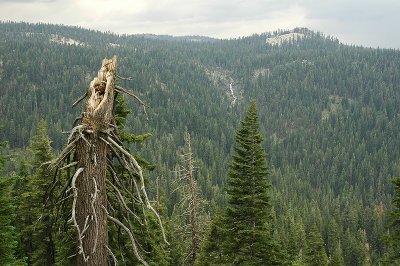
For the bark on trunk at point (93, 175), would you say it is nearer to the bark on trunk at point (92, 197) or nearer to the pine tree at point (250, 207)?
the bark on trunk at point (92, 197)

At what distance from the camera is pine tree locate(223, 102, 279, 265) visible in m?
16.6

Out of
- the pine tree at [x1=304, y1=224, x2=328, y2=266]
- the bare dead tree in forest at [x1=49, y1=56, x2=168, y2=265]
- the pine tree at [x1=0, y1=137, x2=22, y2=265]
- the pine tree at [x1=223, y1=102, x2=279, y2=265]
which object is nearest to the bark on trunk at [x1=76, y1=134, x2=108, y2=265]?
the bare dead tree in forest at [x1=49, y1=56, x2=168, y2=265]

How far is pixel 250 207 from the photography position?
1666 centimetres

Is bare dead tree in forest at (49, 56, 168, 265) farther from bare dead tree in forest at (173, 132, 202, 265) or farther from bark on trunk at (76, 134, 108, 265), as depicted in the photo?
bare dead tree in forest at (173, 132, 202, 265)

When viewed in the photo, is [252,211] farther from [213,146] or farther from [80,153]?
[213,146]

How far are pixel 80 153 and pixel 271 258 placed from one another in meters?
13.3

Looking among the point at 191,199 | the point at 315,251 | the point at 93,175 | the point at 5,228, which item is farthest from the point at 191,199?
the point at 315,251

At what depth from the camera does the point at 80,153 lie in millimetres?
5109

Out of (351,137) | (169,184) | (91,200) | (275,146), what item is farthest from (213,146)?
(91,200)

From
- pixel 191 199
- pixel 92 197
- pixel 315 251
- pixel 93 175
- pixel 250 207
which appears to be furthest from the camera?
pixel 315 251

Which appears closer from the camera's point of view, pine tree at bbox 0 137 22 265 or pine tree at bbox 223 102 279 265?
pine tree at bbox 0 137 22 265

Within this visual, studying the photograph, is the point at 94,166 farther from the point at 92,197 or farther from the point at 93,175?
the point at 92,197

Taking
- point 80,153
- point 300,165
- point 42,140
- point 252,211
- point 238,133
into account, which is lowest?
point 300,165

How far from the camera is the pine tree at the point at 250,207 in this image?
16578 millimetres
